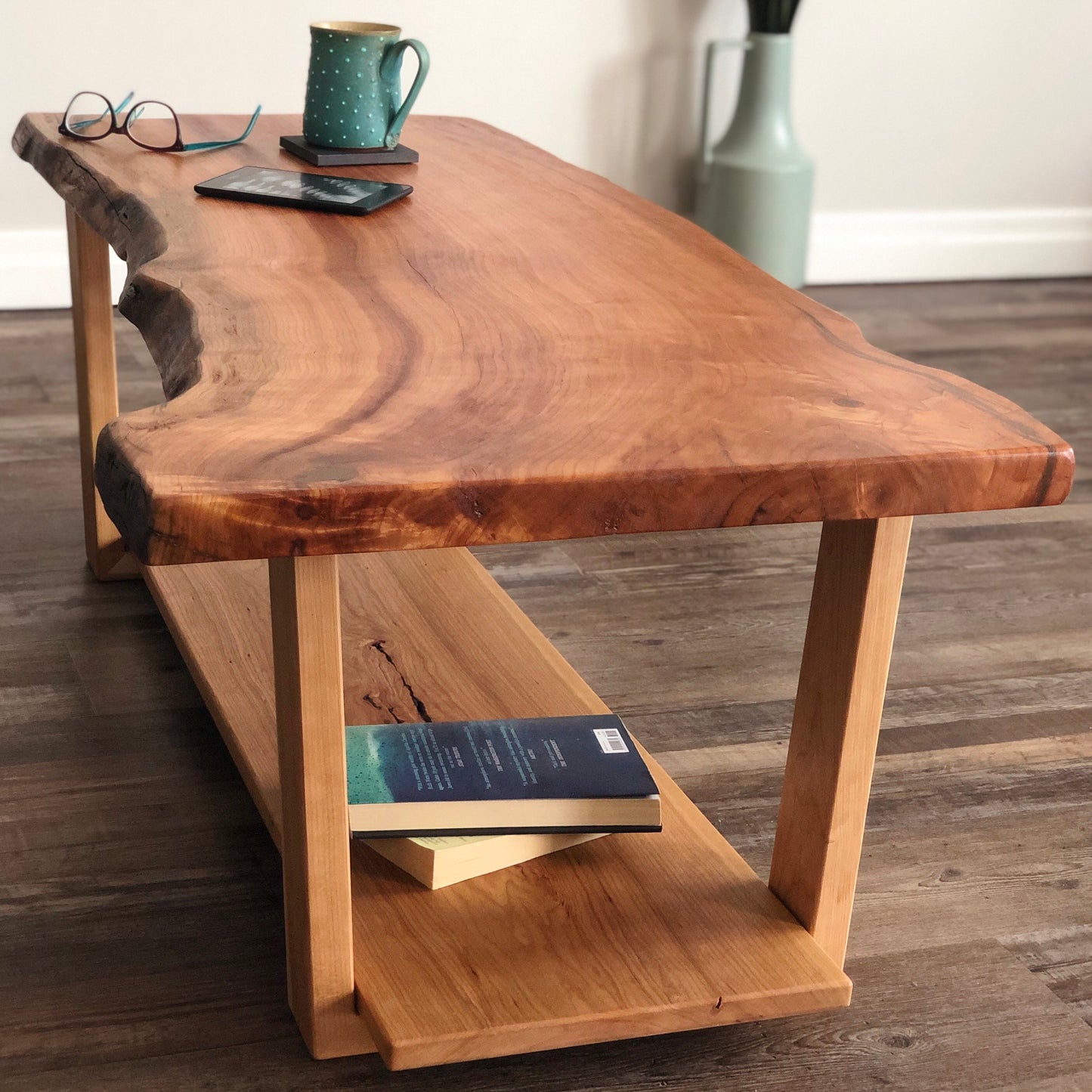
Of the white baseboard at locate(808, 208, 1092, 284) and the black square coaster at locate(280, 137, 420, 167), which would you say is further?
the white baseboard at locate(808, 208, 1092, 284)

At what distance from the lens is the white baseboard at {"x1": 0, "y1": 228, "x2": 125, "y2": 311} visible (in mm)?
2781

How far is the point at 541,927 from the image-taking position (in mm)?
967

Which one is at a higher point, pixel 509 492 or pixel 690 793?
pixel 509 492

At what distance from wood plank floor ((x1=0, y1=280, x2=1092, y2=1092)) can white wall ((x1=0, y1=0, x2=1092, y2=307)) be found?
98cm

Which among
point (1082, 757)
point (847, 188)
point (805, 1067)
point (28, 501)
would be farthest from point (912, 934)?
point (847, 188)

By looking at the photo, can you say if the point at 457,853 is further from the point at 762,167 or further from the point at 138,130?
the point at 762,167

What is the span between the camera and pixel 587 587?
68.7 inches

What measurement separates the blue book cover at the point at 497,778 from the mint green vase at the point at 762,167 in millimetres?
2109

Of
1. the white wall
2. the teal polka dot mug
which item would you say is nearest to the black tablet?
the teal polka dot mug

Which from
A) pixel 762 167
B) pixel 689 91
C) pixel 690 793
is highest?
pixel 689 91

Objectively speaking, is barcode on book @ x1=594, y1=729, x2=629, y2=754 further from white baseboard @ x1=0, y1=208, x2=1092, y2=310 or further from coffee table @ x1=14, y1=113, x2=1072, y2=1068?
white baseboard @ x1=0, y1=208, x2=1092, y2=310

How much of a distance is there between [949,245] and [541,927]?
2793 mm

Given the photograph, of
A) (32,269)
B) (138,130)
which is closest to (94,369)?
(138,130)

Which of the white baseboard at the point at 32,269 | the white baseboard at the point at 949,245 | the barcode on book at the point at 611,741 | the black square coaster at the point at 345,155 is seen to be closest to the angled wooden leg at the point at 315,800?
the barcode on book at the point at 611,741
